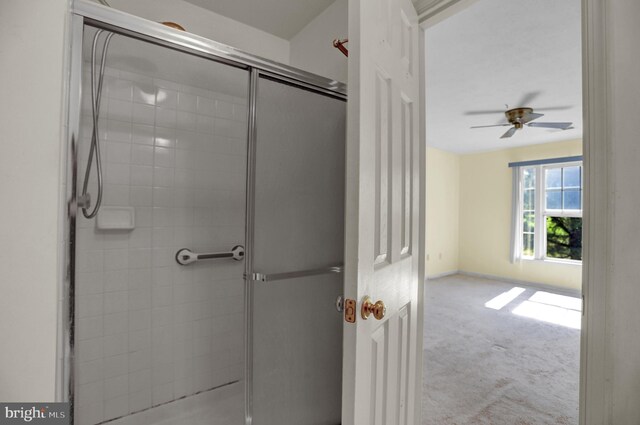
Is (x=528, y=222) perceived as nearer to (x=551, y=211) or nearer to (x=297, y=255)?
(x=551, y=211)

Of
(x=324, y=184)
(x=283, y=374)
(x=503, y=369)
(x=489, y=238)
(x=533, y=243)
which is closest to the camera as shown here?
(x=283, y=374)

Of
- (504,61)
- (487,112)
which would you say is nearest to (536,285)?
(487,112)

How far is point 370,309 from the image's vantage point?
0.83 m

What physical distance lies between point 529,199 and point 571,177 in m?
0.69

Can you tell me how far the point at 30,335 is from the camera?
0.93m

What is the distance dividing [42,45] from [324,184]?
117 cm

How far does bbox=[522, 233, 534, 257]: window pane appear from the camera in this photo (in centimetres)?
524

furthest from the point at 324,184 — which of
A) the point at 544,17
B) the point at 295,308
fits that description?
the point at 544,17

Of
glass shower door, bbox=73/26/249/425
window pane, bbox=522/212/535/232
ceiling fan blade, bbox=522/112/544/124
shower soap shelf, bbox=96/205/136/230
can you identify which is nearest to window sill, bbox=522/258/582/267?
window pane, bbox=522/212/535/232

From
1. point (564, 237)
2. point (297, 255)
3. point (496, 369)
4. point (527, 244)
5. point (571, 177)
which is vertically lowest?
point (496, 369)

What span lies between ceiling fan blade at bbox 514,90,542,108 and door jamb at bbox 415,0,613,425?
256 cm

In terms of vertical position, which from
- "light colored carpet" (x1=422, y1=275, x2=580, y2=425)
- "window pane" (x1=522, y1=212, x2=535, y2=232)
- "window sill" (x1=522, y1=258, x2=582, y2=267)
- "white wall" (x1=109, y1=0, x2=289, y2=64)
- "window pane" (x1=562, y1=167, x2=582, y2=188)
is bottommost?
"light colored carpet" (x1=422, y1=275, x2=580, y2=425)

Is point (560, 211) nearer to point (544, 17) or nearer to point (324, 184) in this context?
point (544, 17)

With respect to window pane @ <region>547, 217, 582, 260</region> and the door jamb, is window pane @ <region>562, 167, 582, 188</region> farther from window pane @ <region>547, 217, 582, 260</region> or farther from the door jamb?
the door jamb
